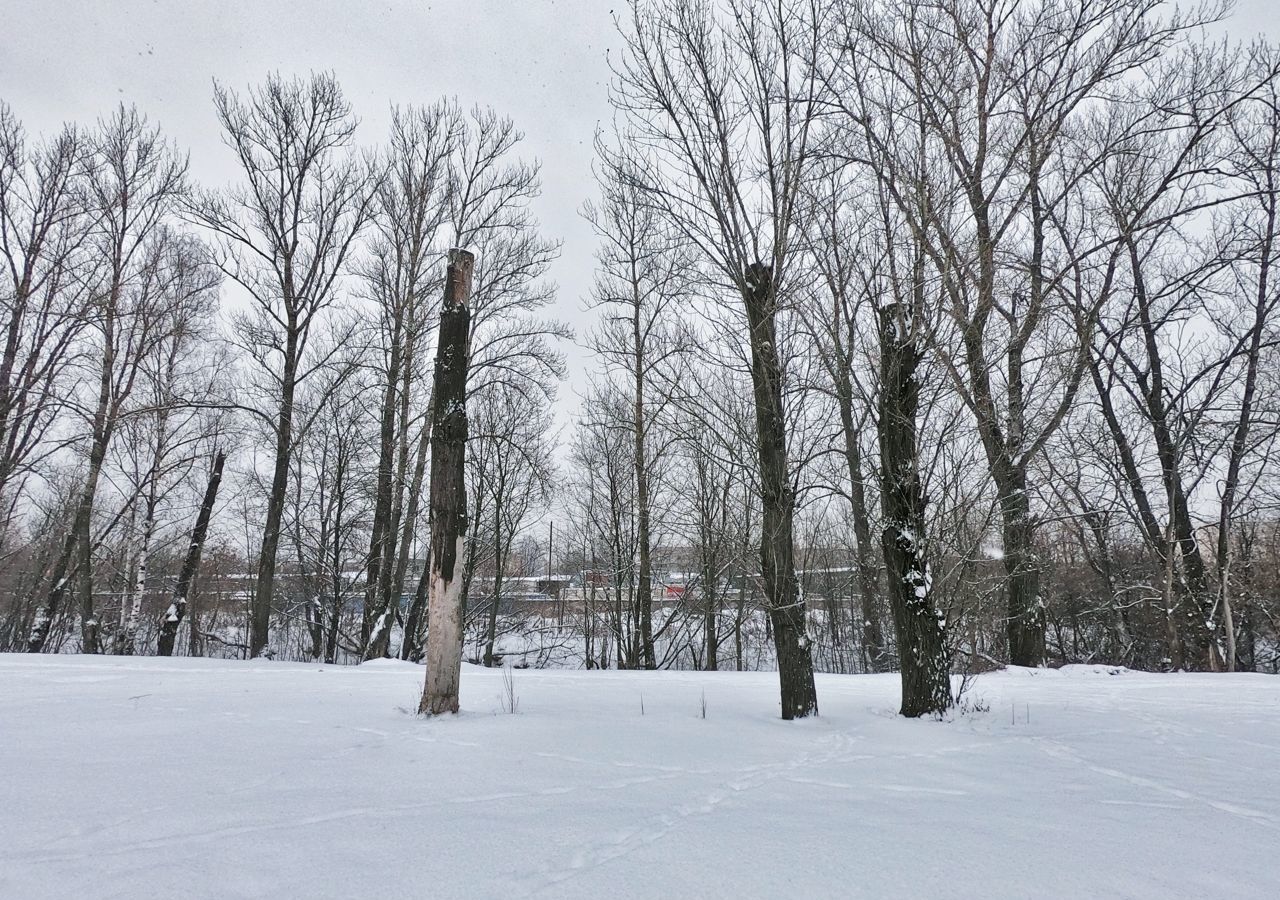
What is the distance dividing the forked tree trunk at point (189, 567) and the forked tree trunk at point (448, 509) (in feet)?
40.7

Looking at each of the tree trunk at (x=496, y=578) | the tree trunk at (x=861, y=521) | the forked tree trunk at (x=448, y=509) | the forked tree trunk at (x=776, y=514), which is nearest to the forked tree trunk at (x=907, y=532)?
the tree trunk at (x=861, y=521)

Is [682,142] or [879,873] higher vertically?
[682,142]

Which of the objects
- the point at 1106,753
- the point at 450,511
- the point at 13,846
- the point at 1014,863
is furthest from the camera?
the point at 450,511

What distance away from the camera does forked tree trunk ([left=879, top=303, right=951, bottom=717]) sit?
4879 mm

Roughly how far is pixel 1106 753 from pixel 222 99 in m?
15.2

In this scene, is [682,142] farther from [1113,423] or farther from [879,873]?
[1113,423]

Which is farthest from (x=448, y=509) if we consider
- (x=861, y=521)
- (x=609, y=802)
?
(x=861, y=521)

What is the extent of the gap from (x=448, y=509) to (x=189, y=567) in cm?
1429

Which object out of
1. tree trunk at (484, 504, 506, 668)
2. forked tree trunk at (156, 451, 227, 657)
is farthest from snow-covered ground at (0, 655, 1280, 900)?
tree trunk at (484, 504, 506, 668)

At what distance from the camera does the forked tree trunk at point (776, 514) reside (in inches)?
193

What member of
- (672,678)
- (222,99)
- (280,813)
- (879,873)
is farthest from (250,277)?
(879,873)

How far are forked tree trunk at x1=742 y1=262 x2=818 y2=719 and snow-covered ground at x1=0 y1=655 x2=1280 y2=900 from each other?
39cm

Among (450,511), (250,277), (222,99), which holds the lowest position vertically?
(450,511)

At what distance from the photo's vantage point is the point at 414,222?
12961 millimetres
